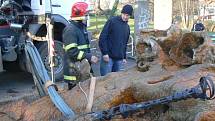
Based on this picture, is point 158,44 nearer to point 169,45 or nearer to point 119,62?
point 169,45

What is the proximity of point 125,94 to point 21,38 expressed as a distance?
6358 millimetres

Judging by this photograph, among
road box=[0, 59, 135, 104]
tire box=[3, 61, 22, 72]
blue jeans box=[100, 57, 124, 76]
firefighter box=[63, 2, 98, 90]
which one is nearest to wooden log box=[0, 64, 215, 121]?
firefighter box=[63, 2, 98, 90]

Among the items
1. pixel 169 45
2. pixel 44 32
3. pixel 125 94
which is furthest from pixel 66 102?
pixel 44 32

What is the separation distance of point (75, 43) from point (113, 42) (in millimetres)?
1516

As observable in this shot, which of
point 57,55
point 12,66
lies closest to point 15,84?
point 12,66

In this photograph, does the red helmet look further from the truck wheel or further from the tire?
the tire

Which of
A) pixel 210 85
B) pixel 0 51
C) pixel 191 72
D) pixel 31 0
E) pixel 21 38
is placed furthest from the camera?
pixel 31 0

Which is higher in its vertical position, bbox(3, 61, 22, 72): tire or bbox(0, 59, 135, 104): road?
bbox(3, 61, 22, 72): tire

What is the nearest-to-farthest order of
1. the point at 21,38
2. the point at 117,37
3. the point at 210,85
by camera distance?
the point at 210,85, the point at 117,37, the point at 21,38

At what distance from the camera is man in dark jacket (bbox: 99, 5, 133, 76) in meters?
7.19

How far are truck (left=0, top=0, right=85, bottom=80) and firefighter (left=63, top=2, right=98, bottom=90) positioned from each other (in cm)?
294

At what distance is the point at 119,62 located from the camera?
7.39 meters

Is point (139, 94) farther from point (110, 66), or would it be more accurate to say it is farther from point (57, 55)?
point (57, 55)

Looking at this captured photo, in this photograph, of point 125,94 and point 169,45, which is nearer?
point 125,94
